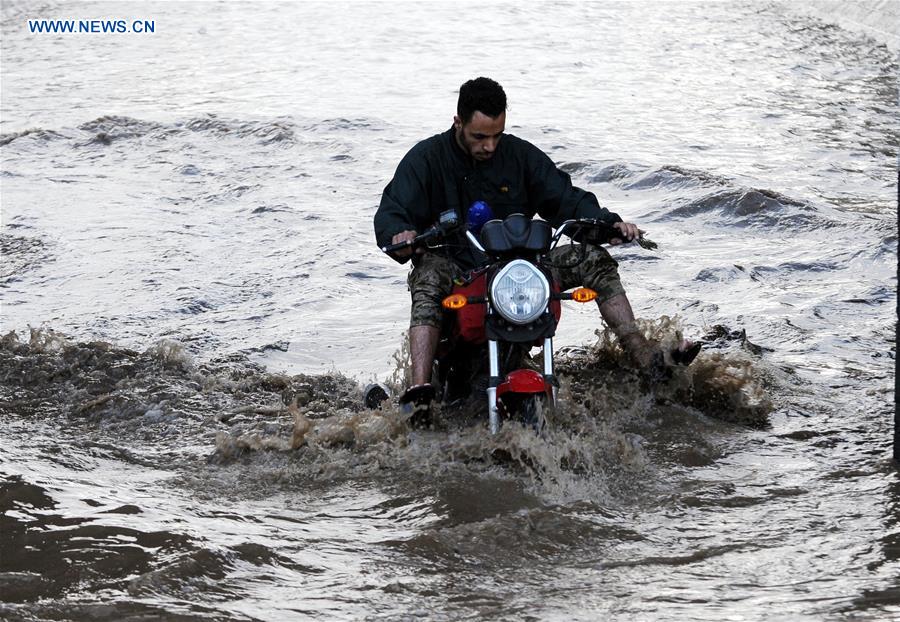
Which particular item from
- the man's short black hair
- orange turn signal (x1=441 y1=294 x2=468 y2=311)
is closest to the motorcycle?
orange turn signal (x1=441 y1=294 x2=468 y2=311)

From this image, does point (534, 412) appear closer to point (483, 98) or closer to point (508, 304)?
point (508, 304)

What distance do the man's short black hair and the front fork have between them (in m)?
1.16

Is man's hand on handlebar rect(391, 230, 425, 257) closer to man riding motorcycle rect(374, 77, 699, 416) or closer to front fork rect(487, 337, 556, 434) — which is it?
man riding motorcycle rect(374, 77, 699, 416)

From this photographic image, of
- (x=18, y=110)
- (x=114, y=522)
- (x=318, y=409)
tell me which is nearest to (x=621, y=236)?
(x=318, y=409)

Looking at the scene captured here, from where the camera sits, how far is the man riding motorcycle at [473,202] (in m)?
6.06

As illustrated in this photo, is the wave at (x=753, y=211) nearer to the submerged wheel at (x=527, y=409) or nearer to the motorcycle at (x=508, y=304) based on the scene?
the motorcycle at (x=508, y=304)

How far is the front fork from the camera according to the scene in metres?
5.51

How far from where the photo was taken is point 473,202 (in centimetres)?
633

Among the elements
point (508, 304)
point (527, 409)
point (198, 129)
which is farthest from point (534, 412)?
point (198, 129)

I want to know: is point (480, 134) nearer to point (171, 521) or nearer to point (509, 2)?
point (171, 521)

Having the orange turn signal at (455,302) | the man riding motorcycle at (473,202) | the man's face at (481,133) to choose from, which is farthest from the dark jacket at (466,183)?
the orange turn signal at (455,302)

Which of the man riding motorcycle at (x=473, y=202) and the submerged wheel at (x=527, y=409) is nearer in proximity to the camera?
the submerged wheel at (x=527, y=409)

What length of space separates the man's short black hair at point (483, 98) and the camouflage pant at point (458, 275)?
76cm

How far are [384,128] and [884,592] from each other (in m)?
11.9
